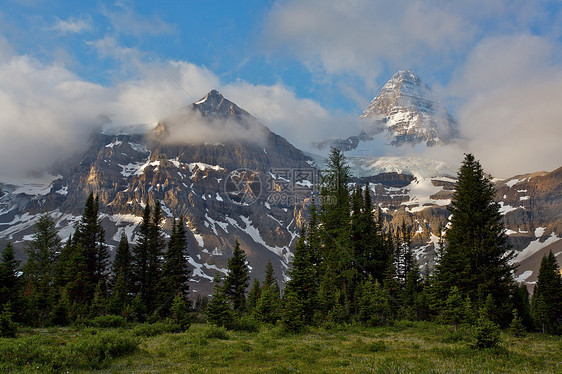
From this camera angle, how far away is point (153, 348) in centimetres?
1672

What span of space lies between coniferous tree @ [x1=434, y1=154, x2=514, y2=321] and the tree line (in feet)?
0.32

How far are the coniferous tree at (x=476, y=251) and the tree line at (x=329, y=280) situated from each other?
97 mm

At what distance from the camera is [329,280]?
38.2 metres

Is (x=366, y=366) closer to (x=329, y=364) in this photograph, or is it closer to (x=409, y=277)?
(x=329, y=364)

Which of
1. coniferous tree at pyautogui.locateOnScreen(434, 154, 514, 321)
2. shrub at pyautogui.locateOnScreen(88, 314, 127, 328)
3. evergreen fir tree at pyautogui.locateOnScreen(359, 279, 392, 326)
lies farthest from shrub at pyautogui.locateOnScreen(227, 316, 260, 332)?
coniferous tree at pyautogui.locateOnScreen(434, 154, 514, 321)

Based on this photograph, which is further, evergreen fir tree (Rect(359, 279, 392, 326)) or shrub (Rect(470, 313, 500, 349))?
evergreen fir tree (Rect(359, 279, 392, 326))

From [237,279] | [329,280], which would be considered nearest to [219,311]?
[329,280]

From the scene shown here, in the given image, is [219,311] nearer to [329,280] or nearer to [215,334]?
[215,334]

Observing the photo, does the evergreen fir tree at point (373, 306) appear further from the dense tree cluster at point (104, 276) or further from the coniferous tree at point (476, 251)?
the dense tree cluster at point (104, 276)

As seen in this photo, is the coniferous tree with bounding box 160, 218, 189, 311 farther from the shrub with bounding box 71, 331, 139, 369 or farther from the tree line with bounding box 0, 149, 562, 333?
the shrub with bounding box 71, 331, 139, 369

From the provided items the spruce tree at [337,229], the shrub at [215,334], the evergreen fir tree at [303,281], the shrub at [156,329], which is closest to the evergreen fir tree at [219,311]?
the shrub at [156,329]

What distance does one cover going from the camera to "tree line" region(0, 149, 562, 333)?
26375 mm

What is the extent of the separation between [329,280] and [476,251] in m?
15.0

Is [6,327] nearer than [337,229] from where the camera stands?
Yes
